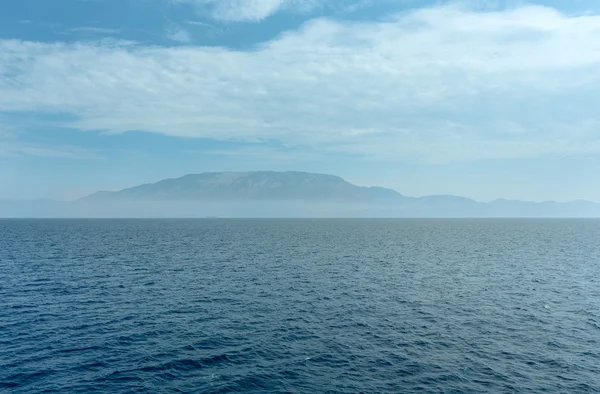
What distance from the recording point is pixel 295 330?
5347 centimetres

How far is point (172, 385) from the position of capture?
123ft

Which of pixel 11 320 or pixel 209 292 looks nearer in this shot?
pixel 11 320

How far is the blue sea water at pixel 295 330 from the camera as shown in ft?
128

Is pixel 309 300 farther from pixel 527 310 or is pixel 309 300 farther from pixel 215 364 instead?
pixel 527 310

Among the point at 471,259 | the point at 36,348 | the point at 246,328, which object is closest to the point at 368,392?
the point at 246,328

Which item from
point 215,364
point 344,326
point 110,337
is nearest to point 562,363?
point 344,326

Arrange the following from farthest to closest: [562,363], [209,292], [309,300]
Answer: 1. [209,292]
2. [309,300]
3. [562,363]

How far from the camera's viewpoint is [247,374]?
4003 cm

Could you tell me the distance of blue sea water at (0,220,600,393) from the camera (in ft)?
128

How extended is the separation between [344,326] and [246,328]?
44.6ft

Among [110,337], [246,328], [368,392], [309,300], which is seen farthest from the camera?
[309,300]

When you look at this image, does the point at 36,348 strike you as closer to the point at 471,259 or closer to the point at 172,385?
the point at 172,385

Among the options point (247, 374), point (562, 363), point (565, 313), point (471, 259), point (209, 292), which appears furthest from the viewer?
point (471, 259)

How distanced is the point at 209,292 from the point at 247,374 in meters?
36.3
